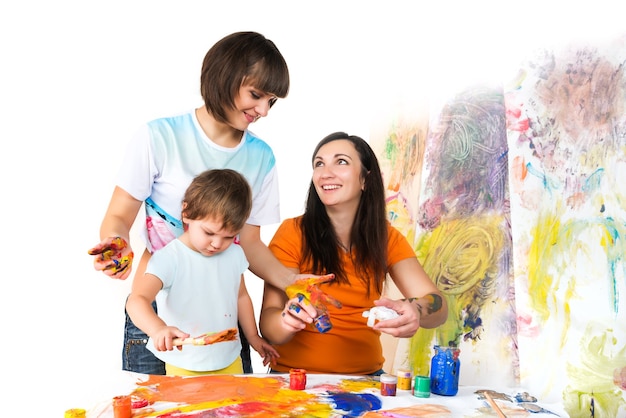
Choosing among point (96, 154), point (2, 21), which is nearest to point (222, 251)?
point (96, 154)

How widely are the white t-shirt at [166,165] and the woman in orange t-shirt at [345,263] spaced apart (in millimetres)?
436

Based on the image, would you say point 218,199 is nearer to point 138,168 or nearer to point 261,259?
point 138,168

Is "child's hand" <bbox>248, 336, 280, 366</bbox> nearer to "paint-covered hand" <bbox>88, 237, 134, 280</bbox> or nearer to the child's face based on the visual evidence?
the child's face

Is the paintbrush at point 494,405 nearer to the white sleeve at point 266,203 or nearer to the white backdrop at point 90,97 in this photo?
the white sleeve at point 266,203

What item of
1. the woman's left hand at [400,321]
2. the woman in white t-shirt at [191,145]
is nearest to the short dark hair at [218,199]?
the woman in white t-shirt at [191,145]

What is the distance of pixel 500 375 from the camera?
317 centimetres

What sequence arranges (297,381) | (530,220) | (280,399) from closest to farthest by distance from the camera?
(280,399)
(297,381)
(530,220)

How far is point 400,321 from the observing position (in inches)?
91.0

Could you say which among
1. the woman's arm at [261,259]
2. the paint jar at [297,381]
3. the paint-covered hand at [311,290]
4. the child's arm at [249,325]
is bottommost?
the paint jar at [297,381]

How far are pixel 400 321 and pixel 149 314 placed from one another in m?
0.84

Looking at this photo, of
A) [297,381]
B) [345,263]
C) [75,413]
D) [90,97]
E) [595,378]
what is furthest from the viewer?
[90,97]

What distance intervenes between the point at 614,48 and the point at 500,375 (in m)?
1.55

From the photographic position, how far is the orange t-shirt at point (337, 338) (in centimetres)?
264

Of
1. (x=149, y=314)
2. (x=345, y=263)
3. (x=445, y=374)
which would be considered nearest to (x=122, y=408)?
(x=149, y=314)
